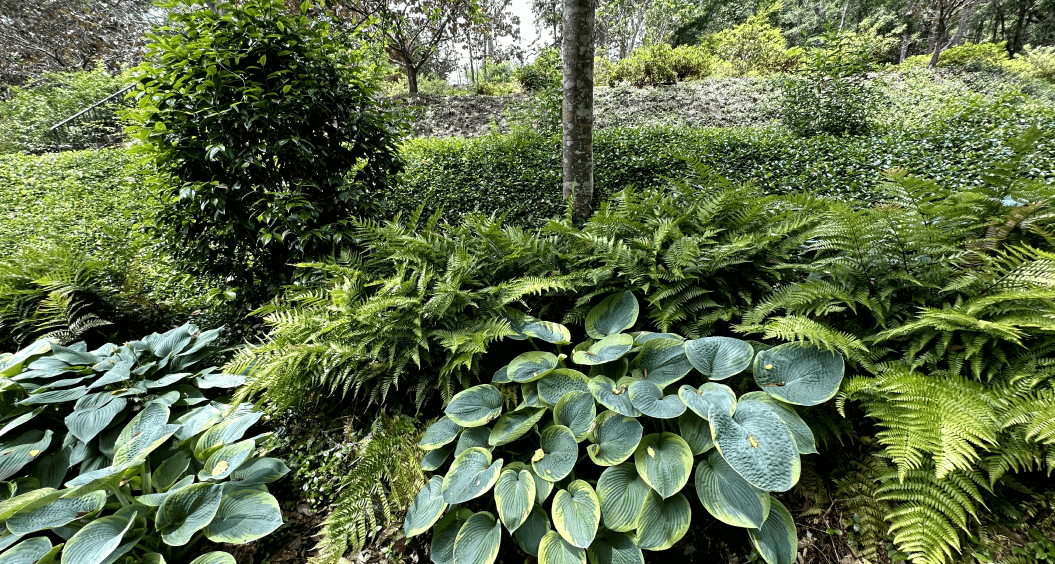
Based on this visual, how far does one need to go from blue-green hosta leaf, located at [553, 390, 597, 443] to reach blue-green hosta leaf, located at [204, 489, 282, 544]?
118cm

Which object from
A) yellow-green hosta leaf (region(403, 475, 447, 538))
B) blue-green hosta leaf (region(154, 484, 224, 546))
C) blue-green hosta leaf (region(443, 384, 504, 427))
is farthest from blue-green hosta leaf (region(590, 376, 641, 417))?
blue-green hosta leaf (region(154, 484, 224, 546))

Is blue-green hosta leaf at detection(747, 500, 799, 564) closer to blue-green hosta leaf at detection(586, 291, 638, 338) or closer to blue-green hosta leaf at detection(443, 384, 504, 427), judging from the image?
blue-green hosta leaf at detection(586, 291, 638, 338)

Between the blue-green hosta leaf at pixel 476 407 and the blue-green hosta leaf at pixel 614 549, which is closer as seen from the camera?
the blue-green hosta leaf at pixel 614 549

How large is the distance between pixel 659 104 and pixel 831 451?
28.1ft

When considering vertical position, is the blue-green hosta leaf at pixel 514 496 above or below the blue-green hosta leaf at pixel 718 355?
below

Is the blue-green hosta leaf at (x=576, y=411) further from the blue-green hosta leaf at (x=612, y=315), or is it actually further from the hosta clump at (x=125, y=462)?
the hosta clump at (x=125, y=462)

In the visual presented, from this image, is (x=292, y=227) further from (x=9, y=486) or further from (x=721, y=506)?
(x=721, y=506)

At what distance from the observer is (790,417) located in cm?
149

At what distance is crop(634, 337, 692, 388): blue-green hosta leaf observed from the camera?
1707mm

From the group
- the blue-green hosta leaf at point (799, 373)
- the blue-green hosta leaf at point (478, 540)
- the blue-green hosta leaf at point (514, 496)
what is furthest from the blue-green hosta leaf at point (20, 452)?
the blue-green hosta leaf at point (799, 373)

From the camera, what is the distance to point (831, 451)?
5.43ft

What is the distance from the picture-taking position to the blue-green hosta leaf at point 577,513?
1347 millimetres

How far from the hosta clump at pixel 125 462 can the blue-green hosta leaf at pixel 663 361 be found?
64.9 inches

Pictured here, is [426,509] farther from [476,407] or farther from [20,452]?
[20,452]
